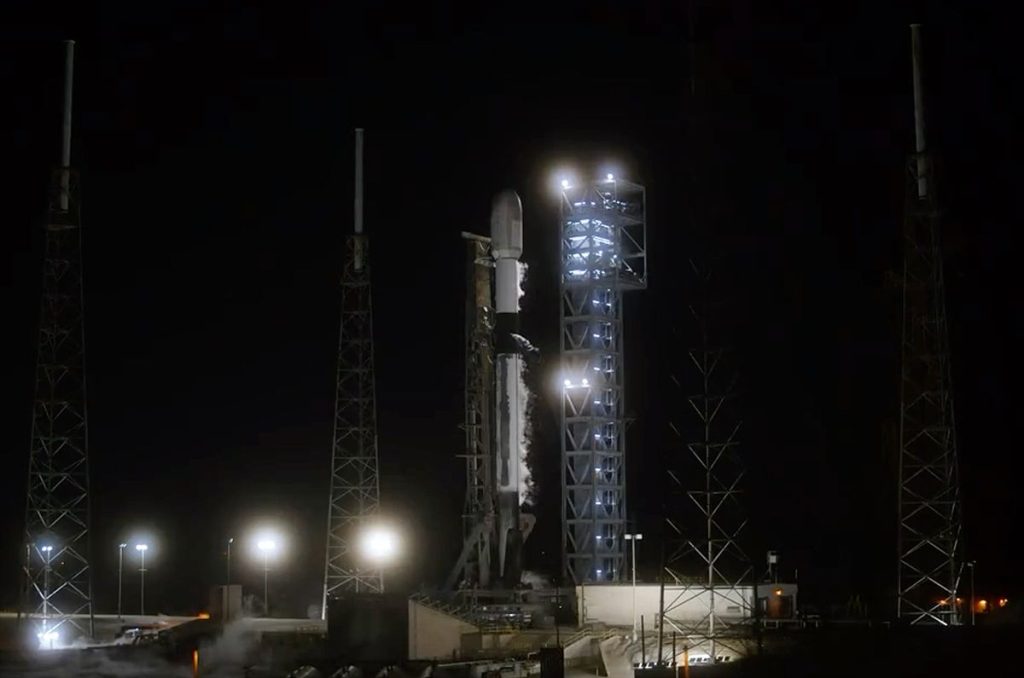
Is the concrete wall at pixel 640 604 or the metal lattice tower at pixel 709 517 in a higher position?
the metal lattice tower at pixel 709 517

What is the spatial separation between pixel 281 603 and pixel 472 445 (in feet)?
69.6

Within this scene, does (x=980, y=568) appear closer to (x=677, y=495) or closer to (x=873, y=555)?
(x=873, y=555)

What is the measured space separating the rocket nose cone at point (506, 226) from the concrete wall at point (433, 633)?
14.0 m

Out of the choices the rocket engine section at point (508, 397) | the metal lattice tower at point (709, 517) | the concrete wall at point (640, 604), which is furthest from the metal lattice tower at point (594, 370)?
the concrete wall at point (640, 604)

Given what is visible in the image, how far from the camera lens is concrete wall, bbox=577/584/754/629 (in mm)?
47094

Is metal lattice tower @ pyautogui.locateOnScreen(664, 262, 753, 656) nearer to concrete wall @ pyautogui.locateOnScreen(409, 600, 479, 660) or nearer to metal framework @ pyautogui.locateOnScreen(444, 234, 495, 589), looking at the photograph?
concrete wall @ pyautogui.locateOnScreen(409, 600, 479, 660)

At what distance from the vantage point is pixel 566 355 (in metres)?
54.5

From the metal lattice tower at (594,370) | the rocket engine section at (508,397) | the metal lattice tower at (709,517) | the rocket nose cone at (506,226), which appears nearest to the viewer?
the metal lattice tower at (709,517)

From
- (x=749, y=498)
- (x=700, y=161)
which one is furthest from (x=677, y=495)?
(x=700, y=161)

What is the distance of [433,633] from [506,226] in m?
15.7

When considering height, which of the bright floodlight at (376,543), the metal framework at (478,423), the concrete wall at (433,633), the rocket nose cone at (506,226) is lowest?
the concrete wall at (433,633)

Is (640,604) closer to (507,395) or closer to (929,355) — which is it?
(507,395)

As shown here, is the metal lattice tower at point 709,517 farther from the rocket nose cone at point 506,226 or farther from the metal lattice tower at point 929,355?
the rocket nose cone at point 506,226

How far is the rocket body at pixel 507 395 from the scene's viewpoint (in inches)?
2094
